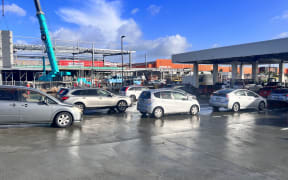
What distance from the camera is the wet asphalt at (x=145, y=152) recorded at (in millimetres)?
5082

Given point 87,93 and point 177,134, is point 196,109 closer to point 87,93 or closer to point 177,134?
point 177,134

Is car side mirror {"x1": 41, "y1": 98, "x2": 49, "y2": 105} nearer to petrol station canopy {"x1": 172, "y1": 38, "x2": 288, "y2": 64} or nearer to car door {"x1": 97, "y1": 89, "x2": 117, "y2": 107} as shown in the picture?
car door {"x1": 97, "y1": 89, "x2": 117, "y2": 107}

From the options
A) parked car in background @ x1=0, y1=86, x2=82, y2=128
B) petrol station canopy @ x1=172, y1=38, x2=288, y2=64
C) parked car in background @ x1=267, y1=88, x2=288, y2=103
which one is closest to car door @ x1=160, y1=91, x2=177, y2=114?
parked car in background @ x1=0, y1=86, x2=82, y2=128

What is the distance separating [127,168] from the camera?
5.38 m

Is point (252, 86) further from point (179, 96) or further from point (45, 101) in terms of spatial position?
point (45, 101)

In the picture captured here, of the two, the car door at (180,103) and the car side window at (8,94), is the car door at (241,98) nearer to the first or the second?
the car door at (180,103)

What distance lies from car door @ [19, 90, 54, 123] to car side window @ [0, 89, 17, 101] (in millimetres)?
209

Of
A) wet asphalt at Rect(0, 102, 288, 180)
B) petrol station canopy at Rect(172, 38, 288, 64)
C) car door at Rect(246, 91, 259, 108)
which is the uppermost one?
petrol station canopy at Rect(172, 38, 288, 64)

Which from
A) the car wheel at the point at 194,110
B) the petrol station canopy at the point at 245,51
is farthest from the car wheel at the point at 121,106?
the petrol station canopy at the point at 245,51

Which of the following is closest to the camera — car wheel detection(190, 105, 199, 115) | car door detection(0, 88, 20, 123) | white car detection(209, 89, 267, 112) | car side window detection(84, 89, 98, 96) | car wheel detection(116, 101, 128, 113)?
car door detection(0, 88, 20, 123)

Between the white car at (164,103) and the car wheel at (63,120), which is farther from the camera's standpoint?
the white car at (164,103)

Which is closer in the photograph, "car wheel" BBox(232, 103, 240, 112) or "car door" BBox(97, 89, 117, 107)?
"car door" BBox(97, 89, 117, 107)

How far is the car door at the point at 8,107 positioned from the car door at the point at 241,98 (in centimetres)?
1187

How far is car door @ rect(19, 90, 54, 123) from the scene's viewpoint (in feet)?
29.6
